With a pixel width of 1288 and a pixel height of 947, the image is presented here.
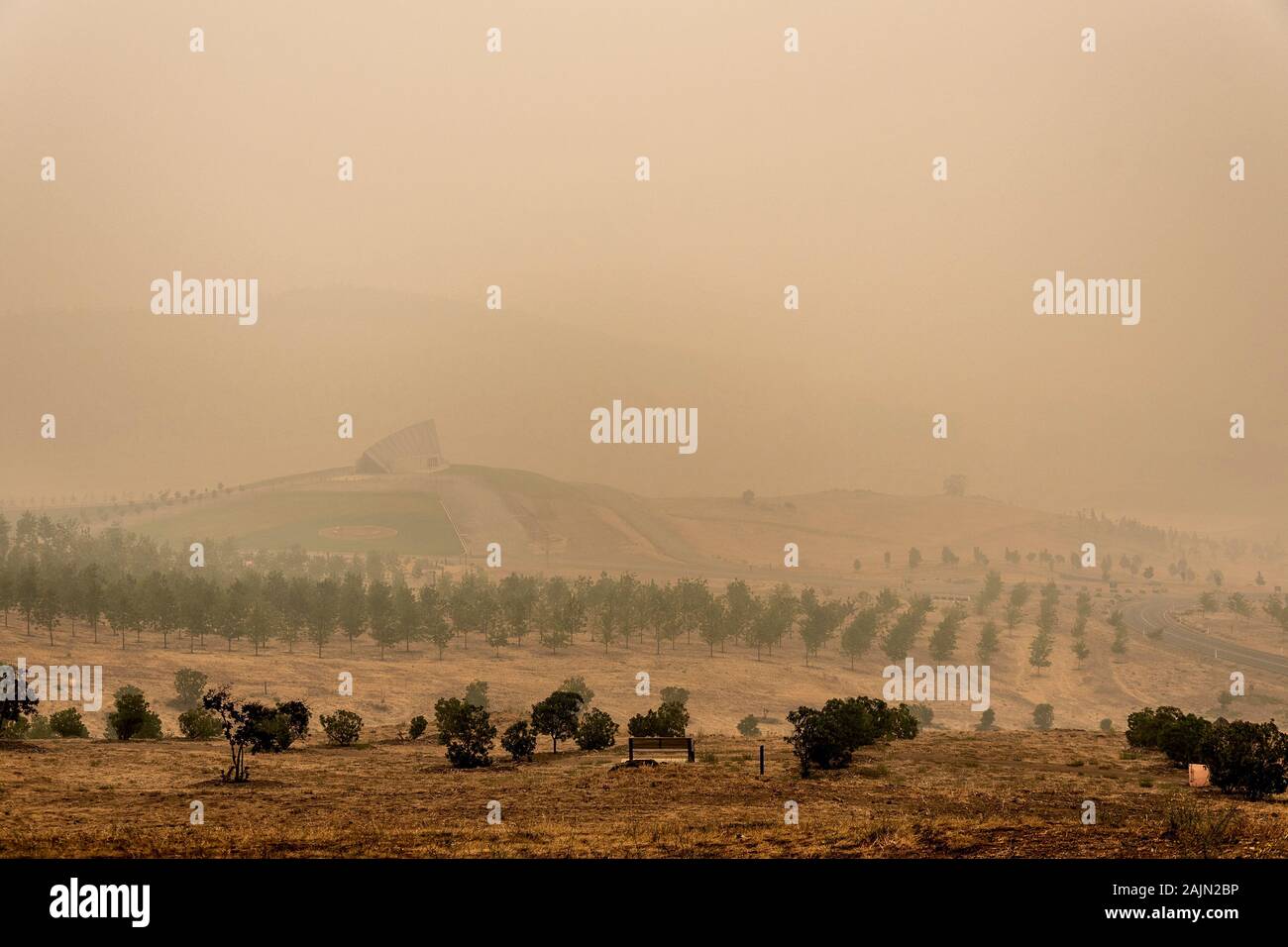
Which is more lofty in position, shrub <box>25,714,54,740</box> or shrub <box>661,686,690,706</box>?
shrub <box>25,714,54,740</box>

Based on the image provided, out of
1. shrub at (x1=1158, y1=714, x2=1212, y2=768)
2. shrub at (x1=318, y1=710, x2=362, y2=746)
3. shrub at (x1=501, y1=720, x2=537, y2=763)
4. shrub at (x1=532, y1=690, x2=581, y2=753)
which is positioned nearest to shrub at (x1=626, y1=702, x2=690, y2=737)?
shrub at (x1=532, y1=690, x2=581, y2=753)

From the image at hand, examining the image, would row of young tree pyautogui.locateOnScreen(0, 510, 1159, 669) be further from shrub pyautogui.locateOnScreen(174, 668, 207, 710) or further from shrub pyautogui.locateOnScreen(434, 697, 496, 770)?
shrub pyautogui.locateOnScreen(434, 697, 496, 770)

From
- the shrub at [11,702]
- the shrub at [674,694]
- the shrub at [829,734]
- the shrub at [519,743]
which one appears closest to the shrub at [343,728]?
the shrub at [519,743]

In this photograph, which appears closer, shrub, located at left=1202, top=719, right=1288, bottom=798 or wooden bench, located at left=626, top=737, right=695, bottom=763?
shrub, located at left=1202, top=719, right=1288, bottom=798

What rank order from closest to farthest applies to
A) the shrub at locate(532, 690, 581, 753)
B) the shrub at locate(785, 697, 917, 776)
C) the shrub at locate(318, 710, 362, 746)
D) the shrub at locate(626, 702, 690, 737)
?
the shrub at locate(785, 697, 917, 776)
the shrub at locate(532, 690, 581, 753)
the shrub at locate(626, 702, 690, 737)
the shrub at locate(318, 710, 362, 746)

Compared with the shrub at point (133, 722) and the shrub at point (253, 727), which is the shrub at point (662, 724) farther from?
the shrub at point (133, 722)
